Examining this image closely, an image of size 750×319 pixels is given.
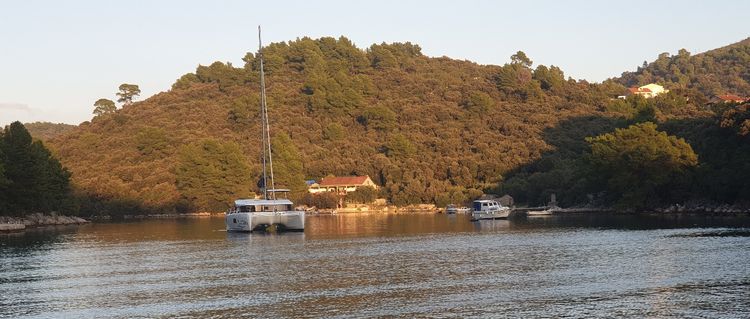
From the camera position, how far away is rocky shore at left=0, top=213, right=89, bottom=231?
9338 centimetres

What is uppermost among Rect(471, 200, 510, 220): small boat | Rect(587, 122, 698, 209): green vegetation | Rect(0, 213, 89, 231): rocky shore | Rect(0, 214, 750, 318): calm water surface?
Rect(587, 122, 698, 209): green vegetation

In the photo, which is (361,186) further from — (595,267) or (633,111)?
(595,267)

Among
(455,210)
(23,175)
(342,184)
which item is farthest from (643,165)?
(23,175)

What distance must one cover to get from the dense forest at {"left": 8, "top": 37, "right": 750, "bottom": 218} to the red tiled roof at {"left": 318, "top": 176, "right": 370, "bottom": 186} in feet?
13.6

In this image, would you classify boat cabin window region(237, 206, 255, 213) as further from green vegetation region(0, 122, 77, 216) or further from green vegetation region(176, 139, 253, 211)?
green vegetation region(176, 139, 253, 211)

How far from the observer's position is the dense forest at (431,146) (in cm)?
9938

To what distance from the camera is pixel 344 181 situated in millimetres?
150875

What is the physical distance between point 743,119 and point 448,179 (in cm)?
6600

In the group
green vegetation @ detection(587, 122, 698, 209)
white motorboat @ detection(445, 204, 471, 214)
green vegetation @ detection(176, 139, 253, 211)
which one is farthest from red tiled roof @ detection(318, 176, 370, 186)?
green vegetation @ detection(587, 122, 698, 209)

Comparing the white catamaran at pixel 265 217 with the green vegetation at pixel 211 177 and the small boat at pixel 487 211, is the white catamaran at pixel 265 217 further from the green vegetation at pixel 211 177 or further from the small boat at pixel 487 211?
the green vegetation at pixel 211 177

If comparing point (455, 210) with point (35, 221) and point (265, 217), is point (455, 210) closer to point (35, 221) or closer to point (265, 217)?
point (265, 217)

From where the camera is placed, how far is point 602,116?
167875 mm

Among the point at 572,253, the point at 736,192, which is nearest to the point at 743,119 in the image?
the point at 736,192

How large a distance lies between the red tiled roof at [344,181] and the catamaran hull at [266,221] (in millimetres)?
67672
